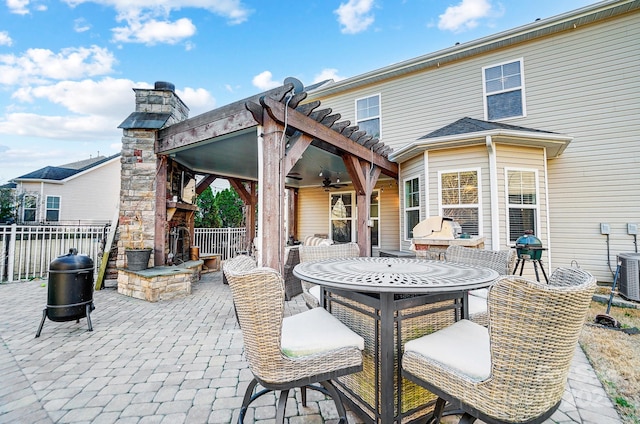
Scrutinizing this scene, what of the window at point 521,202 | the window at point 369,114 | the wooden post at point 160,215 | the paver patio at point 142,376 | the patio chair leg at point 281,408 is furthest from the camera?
the window at point 369,114

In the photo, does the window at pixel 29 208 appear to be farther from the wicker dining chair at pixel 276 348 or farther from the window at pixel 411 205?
the wicker dining chair at pixel 276 348

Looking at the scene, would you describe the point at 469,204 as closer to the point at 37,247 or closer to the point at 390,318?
the point at 390,318

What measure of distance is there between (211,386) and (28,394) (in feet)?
4.24

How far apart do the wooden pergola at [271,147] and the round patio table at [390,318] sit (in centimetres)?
167

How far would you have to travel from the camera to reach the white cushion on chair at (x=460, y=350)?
1.20 meters

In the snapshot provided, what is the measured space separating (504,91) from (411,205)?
3.43 metres

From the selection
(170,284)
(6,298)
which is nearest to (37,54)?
(6,298)

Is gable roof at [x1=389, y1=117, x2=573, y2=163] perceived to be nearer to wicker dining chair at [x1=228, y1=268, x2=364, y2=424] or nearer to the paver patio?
the paver patio

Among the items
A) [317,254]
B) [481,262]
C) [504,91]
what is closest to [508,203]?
[504,91]

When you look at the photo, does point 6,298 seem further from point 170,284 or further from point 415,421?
point 415,421

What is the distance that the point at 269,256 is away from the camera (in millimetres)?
3311

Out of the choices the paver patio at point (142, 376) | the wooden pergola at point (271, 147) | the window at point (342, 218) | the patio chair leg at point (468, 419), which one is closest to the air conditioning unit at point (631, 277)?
the paver patio at point (142, 376)

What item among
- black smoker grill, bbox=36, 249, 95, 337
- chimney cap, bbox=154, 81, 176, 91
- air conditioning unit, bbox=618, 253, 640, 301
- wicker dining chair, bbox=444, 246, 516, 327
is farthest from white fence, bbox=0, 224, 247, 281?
air conditioning unit, bbox=618, 253, 640, 301

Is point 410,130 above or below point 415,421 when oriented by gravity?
above
